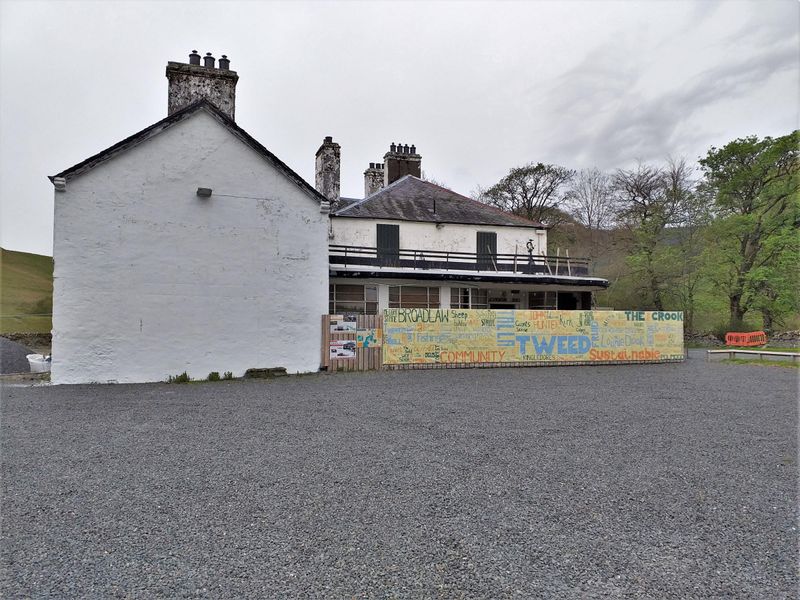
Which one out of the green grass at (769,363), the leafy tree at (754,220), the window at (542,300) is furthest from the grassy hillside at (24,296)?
the leafy tree at (754,220)

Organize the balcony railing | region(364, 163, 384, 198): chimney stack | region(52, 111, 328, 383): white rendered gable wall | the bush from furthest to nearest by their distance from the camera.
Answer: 1. region(364, 163, 384, 198): chimney stack
2. the balcony railing
3. the bush
4. region(52, 111, 328, 383): white rendered gable wall

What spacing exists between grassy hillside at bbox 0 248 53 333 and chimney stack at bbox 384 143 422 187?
60.3ft

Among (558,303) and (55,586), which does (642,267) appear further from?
(55,586)

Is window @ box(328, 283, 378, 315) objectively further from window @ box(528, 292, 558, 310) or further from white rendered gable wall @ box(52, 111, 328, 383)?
window @ box(528, 292, 558, 310)

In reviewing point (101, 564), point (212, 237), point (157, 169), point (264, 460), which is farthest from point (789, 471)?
point (157, 169)

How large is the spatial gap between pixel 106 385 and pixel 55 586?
10.7 m

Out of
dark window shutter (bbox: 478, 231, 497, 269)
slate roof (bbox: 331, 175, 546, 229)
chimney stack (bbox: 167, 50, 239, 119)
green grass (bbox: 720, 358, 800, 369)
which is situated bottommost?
green grass (bbox: 720, 358, 800, 369)

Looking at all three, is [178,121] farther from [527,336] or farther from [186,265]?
→ [527,336]

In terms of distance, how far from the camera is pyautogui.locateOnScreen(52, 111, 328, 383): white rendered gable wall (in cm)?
1210

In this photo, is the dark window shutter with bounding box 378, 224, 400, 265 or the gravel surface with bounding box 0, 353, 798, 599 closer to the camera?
the gravel surface with bounding box 0, 353, 798, 599

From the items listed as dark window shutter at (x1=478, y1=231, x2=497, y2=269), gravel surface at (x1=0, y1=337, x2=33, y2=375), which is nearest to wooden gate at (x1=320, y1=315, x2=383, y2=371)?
dark window shutter at (x1=478, y1=231, x2=497, y2=269)

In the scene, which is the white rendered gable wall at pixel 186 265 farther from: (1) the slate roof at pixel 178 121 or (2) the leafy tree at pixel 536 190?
(2) the leafy tree at pixel 536 190

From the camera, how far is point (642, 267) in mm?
30500

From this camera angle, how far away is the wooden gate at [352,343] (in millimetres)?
14258
